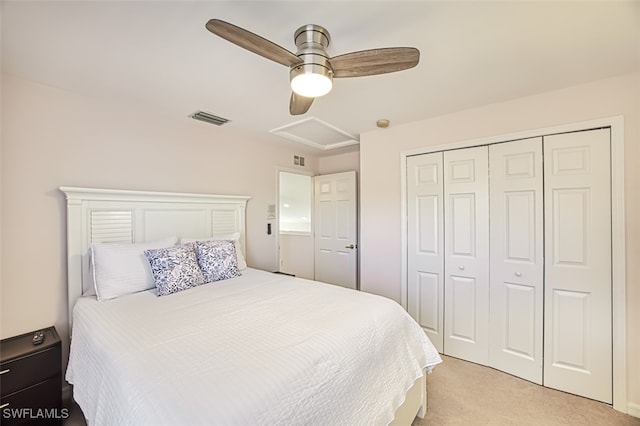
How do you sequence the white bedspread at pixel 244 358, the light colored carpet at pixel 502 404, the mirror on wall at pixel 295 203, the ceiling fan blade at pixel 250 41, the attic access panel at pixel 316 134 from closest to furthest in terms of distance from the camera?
the white bedspread at pixel 244 358 < the ceiling fan blade at pixel 250 41 < the light colored carpet at pixel 502 404 < the attic access panel at pixel 316 134 < the mirror on wall at pixel 295 203

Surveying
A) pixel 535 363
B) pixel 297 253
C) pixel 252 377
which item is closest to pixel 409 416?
pixel 252 377

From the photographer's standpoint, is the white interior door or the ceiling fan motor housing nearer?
the ceiling fan motor housing

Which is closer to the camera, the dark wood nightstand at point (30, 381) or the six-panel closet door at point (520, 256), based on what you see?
the dark wood nightstand at point (30, 381)

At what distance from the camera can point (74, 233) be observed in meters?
1.98

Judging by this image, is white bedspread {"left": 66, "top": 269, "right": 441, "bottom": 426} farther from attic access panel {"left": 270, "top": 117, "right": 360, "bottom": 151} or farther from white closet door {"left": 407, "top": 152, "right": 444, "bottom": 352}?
attic access panel {"left": 270, "top": 117, "right": 360, "bottom": 151}

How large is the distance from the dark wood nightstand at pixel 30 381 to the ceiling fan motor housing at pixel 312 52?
2228mm

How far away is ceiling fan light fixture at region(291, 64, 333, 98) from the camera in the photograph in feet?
4.41

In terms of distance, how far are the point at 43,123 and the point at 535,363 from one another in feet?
13.9

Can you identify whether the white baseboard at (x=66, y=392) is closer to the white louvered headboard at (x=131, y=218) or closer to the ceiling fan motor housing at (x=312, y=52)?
the white louvered headboard at (x=131, y=218)

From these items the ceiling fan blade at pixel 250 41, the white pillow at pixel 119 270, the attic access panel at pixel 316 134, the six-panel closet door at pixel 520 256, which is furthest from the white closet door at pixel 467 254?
the white pillow at pixel 119 270

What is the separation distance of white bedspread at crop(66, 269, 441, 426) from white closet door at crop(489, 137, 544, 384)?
1.08 meters

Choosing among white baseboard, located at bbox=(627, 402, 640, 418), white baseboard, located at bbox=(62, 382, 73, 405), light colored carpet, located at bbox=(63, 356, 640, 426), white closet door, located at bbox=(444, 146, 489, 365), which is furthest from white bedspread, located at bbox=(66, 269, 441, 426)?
white baseboard, located at bbox=(627, 402, 640, 418)

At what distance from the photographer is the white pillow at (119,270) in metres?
1.86

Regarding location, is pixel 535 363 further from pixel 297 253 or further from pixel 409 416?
pixel 297 253
